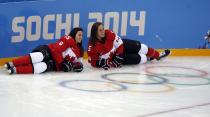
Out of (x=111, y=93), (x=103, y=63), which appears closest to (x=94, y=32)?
(x=103, y=63)

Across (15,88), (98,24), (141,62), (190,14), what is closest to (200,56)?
(190,14)

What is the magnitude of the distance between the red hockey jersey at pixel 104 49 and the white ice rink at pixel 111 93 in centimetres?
13

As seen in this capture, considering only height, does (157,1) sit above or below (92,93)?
above

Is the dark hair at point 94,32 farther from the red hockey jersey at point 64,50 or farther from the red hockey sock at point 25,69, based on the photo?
the red hockey sock at point 25,69

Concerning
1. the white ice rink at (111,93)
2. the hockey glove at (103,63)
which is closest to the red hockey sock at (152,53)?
the white ice rink at (111,93)

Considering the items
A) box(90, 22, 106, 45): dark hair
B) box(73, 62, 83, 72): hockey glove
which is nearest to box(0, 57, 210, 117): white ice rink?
box(73, 62, 83, 72): hockey glove

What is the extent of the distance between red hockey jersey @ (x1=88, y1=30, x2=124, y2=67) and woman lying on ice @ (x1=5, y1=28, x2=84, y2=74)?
25 centimetres

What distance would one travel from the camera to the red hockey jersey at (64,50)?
4.58 metres

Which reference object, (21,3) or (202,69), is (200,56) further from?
(21,3)

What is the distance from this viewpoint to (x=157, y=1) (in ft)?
18.9

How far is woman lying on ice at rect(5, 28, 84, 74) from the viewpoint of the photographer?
4.46m

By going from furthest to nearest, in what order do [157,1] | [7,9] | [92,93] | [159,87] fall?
[157,1]
[7,9]
[159,87]
[92,93]

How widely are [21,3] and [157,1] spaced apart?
68.4 inches

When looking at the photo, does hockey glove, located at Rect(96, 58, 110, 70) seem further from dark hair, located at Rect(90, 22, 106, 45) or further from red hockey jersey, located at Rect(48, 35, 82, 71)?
red hockey jersey, located at Rect(48, 35, 82, 71)
